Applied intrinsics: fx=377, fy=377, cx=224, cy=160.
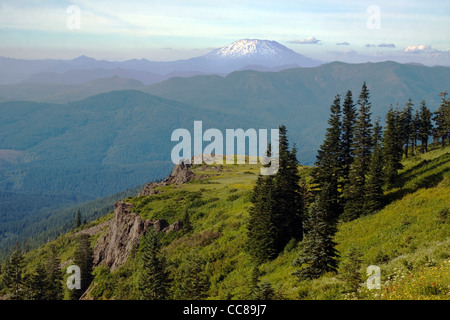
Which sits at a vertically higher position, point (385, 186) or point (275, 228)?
point (385, 186)

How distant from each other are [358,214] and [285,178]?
1003cm

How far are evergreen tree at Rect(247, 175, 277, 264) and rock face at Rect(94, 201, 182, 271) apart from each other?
23.6m

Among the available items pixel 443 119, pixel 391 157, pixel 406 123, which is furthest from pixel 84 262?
pixel 443 119

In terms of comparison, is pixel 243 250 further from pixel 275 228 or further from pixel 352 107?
pixel 352 107

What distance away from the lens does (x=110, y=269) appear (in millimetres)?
72500

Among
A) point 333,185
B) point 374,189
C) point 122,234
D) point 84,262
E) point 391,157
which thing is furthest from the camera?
point 84,262

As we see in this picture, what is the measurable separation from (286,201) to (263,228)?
15.8 feet

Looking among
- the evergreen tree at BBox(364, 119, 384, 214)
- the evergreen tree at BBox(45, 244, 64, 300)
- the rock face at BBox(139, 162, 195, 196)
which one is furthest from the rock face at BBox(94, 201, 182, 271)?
the evergreen tree at BBox(364, 119, 384, 214)

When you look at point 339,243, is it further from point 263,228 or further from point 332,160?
point 332,160

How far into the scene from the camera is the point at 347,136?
174 feet

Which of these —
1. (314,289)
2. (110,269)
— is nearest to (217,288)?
(314,289)

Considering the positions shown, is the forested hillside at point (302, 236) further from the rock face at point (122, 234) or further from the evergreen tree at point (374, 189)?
the rock face at point (122, 234)

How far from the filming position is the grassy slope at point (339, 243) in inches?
890

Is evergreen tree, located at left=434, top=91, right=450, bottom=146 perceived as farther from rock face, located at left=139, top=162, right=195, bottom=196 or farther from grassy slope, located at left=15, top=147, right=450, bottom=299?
rock face, located at left=139, top=162, right=195, bottom=196
